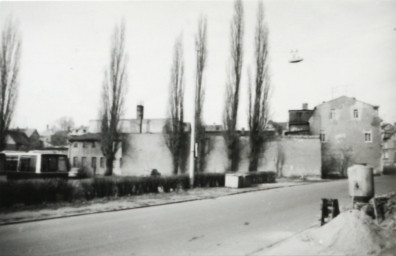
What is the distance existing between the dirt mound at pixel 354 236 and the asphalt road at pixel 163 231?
1.39 m

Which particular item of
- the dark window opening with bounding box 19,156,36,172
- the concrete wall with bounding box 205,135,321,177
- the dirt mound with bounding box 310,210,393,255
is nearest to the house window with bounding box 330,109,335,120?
the concrete wall with bounding box 205,135,321,177

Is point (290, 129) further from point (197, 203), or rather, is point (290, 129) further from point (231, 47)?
point (197, 203)

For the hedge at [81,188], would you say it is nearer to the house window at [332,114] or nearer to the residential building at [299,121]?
the house window at [332,114]

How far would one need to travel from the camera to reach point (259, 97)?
3188 cm

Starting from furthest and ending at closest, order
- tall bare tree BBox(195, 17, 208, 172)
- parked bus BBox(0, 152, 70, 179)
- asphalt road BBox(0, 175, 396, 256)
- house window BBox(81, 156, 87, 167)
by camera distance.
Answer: house window BBox(81, 156, 87, 167)
tall bare tree BBox(195, 17, 208, 172)
parked bus BBox(0, 152, 70, 179)
asphalt road BBox(0, 175, 396, 256)

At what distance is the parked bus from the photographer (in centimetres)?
2177

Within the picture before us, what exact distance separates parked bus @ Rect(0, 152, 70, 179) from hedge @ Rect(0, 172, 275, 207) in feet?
25.6

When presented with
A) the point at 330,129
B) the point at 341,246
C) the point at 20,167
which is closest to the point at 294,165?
the point at 330,129

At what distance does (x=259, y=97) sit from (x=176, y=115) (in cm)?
854

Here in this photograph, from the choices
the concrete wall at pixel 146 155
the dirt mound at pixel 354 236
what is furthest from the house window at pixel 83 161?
the dirt mound at pixel 354 236

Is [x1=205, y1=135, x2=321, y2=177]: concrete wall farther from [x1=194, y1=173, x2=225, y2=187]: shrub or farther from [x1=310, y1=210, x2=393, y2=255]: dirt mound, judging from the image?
[x1=310, y1=210, x2=393, y2=255]: dirt mound

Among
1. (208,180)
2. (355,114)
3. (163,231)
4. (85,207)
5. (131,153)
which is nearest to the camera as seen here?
(163,231)

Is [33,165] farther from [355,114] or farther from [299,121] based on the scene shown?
[299,121]

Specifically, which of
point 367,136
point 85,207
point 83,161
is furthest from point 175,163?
point 367,136
